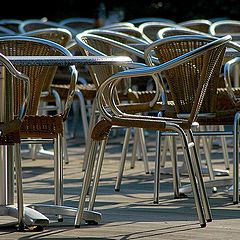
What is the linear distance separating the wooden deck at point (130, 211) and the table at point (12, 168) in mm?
52

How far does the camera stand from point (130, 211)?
195 inches

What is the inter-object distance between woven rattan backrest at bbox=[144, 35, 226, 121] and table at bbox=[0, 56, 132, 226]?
343 mm

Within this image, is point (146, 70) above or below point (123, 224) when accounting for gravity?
above

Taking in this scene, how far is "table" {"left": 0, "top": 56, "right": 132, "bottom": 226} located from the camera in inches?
166

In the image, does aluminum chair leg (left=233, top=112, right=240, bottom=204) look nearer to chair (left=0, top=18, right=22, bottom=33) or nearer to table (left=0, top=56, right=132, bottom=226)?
table (left=0, top=56, right=132, bottom=226)

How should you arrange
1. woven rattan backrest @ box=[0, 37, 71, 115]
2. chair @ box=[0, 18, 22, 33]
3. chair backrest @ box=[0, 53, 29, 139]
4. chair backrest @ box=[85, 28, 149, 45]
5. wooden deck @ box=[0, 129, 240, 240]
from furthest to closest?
chair @ box=[0, 18, 22, 33] → chair backrest @ box=[85, 28, 149, 45] → woven rattan backrest @ box=[0, 37, 71, 115] → wooden deck @ box=[0, 129, 240, 240] → chair backrest @ box=[0, 53, 29, 139]

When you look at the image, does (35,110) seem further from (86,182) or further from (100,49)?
(100,49)

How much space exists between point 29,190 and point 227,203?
1220 mm

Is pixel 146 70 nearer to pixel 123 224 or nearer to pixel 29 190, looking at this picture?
pixel 123 224

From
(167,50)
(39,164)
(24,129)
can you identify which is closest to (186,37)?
(167,50)

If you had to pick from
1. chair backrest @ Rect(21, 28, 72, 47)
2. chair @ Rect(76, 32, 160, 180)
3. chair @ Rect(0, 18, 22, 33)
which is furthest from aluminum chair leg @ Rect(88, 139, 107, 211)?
chair @ Rect(0, 18, 22, 33)

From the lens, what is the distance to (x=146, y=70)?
430cm

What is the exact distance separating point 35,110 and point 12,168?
0.36 m

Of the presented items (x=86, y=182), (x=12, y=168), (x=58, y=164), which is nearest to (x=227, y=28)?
(x=58, y=164)
